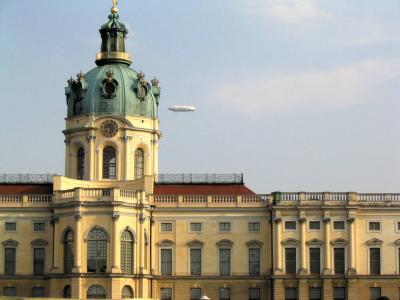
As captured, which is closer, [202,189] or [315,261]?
[315,261]

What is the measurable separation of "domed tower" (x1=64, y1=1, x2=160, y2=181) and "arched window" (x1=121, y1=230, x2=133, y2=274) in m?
7.76

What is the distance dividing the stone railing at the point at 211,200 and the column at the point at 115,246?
6040 millimetres

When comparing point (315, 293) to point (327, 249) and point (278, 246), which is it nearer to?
point (327, 249)

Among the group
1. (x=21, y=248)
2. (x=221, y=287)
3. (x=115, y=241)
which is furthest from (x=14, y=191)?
(x=221, y=287)

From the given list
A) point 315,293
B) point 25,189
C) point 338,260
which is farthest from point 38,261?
point 338,260

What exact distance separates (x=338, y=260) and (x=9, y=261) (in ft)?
89.5

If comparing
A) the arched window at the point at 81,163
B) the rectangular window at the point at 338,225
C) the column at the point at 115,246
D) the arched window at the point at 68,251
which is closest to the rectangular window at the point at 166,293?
the column at the point at 115,246

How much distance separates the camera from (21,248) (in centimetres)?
10494

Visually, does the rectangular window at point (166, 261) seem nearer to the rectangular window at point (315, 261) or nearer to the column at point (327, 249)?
the rectangular window at point (315, 261)

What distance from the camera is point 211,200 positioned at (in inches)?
4178

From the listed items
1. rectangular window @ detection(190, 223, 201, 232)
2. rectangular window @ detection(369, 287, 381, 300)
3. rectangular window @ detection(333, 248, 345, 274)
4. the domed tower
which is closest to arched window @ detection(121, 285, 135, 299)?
rectangular window @ detection(190, 223, 201, 232)

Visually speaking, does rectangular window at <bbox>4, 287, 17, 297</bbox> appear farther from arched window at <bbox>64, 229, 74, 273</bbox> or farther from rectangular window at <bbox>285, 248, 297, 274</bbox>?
rectangular window at <bbox>285, 248, 297, 274</bbox>

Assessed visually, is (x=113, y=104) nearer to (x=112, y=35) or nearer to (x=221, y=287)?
(x=112, y=35)

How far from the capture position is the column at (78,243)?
100 m
